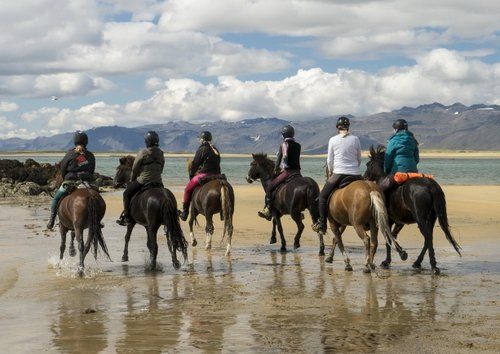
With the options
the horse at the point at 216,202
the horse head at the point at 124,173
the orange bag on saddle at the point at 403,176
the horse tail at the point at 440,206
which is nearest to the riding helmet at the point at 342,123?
the orange bag on saddle at the point at 403,176

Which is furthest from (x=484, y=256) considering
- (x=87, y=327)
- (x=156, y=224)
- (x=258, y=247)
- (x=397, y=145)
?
(x=87, y=327)


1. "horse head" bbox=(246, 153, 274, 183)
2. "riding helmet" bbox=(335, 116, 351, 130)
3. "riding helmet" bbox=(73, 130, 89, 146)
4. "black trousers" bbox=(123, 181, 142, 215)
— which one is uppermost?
"riding helmet" bbox=(335, 116, 351, 130)

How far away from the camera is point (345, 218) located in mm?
13883

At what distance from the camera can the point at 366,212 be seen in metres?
13.2

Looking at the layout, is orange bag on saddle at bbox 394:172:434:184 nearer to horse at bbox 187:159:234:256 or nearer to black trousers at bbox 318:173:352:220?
black trousers at bbox 318:173:352:220

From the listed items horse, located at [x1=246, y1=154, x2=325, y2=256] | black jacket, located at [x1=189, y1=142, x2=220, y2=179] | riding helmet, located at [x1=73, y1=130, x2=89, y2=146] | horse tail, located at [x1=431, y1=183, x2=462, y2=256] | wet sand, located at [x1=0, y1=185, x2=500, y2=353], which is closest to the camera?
wet sand, located at [x1=0, y1=185, x2=500, y2=353]

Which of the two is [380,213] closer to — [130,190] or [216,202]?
[216,202]

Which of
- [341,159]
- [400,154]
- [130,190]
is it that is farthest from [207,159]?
[400,154]

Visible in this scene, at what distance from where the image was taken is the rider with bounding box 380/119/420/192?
557 inches

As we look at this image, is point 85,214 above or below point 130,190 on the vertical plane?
below

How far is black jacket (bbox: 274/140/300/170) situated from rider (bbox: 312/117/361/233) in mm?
2814

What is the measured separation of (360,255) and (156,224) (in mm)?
5275

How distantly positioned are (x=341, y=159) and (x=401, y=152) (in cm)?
131

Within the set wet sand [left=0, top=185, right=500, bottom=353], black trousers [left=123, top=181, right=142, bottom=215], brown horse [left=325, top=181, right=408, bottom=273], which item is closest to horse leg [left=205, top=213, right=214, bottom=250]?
wet sand [left=0, top=185, right=500, bottom=353]
